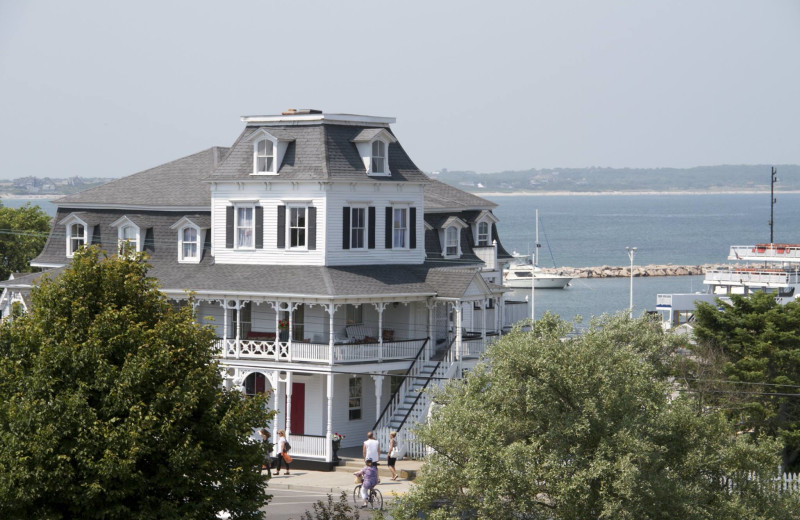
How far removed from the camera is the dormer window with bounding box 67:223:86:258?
2084 inches

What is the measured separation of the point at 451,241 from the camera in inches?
2140

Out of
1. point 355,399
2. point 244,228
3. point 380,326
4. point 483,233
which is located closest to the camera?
point 380,326

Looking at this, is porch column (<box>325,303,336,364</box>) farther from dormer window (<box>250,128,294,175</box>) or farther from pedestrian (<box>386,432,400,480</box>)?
dormer window (<box>250,128,294,175</box>)

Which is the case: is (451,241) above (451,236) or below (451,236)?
below

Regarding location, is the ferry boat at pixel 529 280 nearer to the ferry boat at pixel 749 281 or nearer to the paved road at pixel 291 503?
the ferry boat at pixel 749 281

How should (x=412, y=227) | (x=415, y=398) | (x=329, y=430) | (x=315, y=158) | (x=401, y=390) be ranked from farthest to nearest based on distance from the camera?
1. (x=412, y=227)
2. (x=315, y=158)
3. (x=401, y=390)
4. (x=415, y=398)
5. (x=329, y=430)

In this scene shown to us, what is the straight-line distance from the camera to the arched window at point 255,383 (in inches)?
1904

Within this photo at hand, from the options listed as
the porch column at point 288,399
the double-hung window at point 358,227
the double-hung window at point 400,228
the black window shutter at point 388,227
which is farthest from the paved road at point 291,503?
the double-hung window at point 400,228

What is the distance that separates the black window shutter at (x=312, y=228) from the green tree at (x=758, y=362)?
13248 mm

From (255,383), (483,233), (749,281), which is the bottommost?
(255,383)

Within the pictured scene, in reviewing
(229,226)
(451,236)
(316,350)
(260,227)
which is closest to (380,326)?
(316,350)

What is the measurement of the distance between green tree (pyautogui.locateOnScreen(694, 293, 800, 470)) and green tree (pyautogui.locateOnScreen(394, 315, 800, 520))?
15.0m

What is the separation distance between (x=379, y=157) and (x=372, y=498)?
15.2 m

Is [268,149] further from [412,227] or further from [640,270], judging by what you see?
[640,270]
